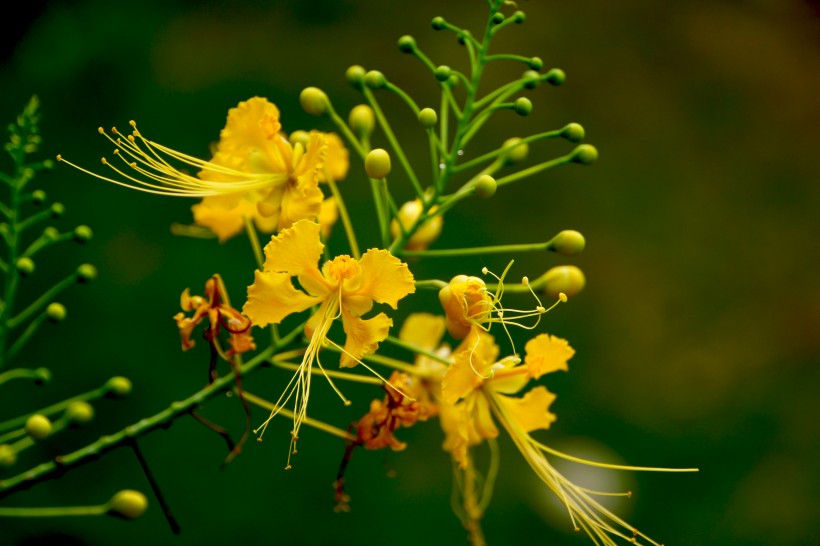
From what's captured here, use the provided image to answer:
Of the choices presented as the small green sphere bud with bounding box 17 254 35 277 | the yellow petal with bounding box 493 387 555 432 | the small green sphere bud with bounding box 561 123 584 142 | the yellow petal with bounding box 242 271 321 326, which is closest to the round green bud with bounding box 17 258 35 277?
the small green sphere bud with bounding box 17 254 35 277

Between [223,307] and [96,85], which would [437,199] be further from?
[96,85]

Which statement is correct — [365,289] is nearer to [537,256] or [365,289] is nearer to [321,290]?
[321,290]

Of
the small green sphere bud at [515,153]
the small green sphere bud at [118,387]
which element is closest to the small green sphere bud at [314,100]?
the small green sphere bud at [515,153]

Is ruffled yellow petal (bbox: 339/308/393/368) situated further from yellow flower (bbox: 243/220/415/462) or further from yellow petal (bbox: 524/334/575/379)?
yellow petal (bbox: 524/334/575/379)

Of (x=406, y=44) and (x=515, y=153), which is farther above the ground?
(x=406, y=44)

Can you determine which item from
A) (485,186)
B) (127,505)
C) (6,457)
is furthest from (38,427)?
(485,186)

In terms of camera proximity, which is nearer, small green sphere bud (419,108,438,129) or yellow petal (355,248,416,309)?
yellow petal (355,248,416,309)

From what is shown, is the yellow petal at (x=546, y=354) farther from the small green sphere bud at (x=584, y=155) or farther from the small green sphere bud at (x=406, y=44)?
the small green sphere bud at (x=406, y=44)
